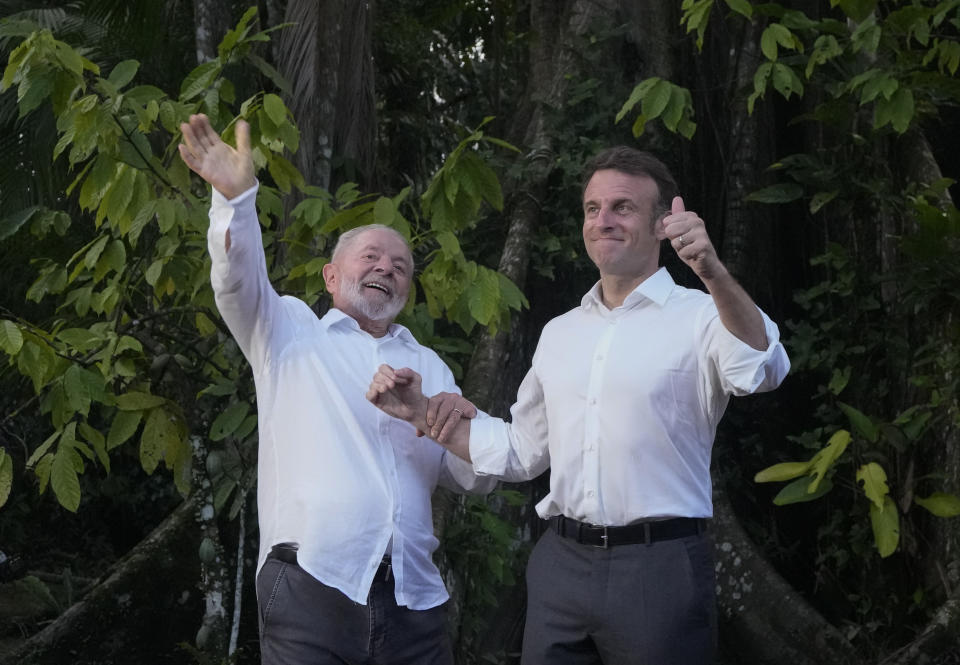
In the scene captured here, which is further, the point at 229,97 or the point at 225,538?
the point at 225,538

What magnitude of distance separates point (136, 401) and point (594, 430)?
1.89m

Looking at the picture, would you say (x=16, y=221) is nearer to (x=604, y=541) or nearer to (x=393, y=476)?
(x=393, y=476)

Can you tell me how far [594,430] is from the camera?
2686 mm

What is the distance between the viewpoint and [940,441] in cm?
510

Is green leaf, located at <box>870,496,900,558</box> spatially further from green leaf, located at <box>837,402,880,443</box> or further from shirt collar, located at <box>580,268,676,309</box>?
shirt collar, located at <box>580,268,676,309</box>

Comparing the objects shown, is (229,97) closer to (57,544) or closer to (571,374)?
(571,374)

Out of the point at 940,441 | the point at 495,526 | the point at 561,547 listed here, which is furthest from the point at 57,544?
the point at 561,547

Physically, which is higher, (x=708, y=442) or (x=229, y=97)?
(x=229, y=97)

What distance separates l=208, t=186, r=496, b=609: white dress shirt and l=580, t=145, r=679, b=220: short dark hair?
73cm

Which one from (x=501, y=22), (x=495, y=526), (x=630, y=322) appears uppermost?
(x=501, y=22)

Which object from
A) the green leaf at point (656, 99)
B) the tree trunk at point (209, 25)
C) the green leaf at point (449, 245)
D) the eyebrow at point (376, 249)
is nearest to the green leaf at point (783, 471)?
the green leaf at point (656, 99)

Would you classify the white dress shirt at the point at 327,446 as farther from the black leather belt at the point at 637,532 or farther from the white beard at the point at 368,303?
the black leather belt at the point at 637,532

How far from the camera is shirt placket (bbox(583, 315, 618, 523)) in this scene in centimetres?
266

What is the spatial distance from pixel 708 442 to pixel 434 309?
5.03ft
